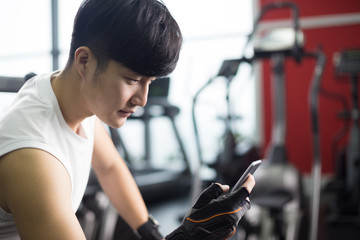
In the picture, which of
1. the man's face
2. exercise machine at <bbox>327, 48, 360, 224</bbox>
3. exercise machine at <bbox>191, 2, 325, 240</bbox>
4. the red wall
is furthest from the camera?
the red wall

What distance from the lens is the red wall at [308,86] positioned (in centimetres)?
410

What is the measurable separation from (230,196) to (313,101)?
2084 mm

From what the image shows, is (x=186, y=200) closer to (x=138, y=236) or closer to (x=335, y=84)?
(x=335, y=84)

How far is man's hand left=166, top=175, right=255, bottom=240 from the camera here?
72cm

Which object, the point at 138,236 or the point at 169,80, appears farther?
the point at 169,80

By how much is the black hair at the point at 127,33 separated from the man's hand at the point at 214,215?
0.95 feet

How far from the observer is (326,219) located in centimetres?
314

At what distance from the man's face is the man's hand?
24 cm

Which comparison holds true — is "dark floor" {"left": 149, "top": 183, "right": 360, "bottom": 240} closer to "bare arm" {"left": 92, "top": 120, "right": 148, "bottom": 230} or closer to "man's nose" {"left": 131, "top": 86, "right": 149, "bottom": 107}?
"bare arm" {"left": 92, "top": 120, "right": 148, "bottom": 230}

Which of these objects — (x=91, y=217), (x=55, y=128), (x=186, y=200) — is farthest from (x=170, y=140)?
(x=55, y=128)

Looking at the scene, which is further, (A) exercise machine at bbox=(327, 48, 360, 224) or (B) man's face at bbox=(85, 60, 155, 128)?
(A) exercise machine at bbox=(327, 48, 360, 224)

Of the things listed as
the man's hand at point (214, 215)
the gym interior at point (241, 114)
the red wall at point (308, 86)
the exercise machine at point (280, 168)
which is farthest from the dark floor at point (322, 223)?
the man's hand at point (214, 215)

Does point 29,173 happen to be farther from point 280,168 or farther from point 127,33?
point 280,168

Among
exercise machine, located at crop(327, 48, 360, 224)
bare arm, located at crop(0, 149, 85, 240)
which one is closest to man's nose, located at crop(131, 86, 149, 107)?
bare arm, located at crop(0, 149, 85, 240)
